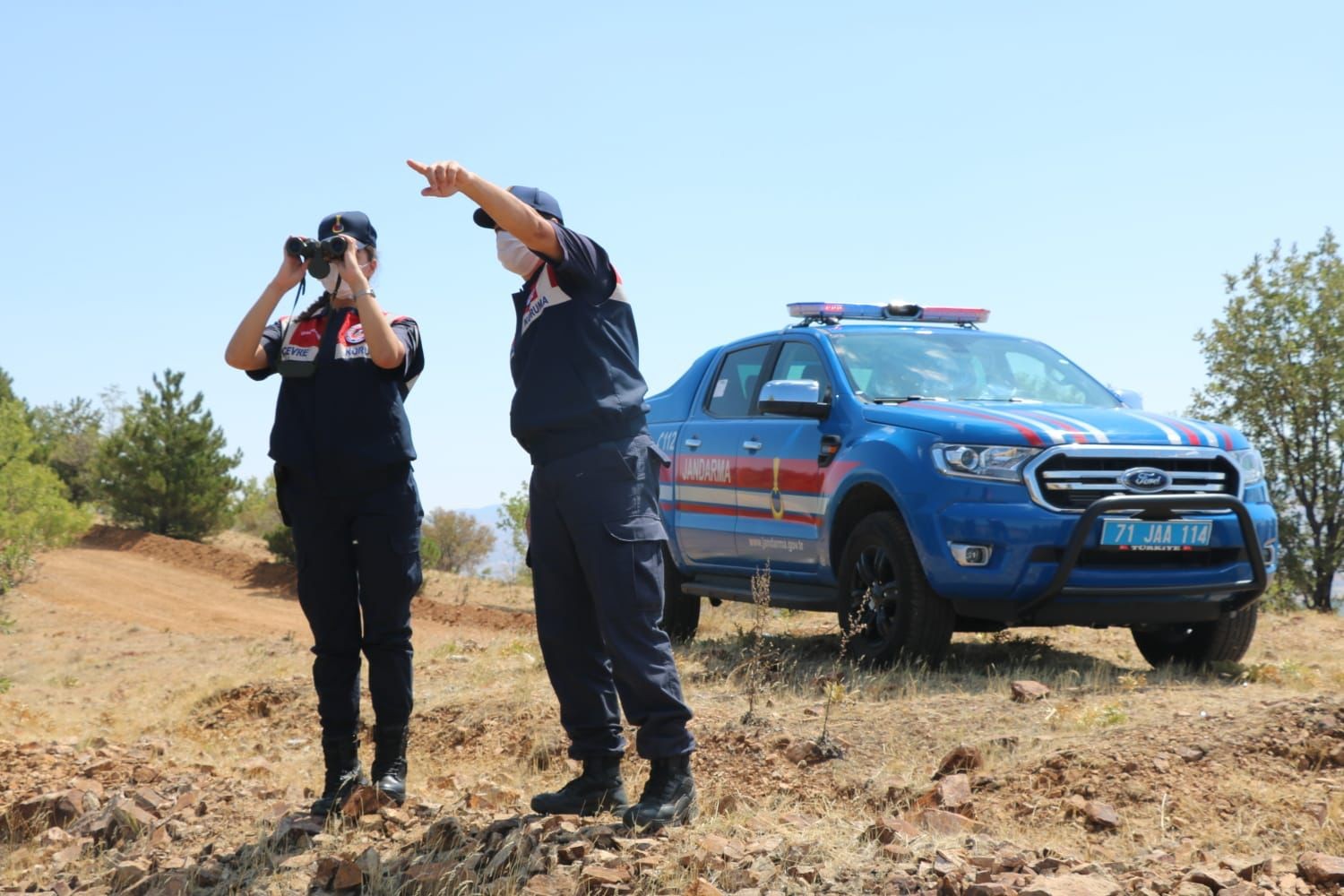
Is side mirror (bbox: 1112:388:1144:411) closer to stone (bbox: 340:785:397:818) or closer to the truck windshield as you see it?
the truck windshield

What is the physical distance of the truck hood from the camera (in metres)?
7.14

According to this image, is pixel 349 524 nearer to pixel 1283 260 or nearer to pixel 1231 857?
pixel 1231 857

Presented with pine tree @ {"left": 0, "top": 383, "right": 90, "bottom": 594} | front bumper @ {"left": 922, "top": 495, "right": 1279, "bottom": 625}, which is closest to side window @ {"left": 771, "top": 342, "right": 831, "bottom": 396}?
front bumper @ {"left": 922, "top": 495, "right": 1279, "bottom": 625}

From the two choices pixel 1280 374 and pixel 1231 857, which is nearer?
pixel 1231 857

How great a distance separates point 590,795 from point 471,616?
11.3m

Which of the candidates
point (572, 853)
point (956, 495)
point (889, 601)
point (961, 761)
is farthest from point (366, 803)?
point (889, 601)

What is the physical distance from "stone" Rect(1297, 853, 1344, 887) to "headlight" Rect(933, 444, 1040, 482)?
3.21 meters

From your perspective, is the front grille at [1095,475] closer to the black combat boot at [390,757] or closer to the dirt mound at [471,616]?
the black combat boot at [390,757]

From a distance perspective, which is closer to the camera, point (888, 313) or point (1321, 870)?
point (1321, 870)

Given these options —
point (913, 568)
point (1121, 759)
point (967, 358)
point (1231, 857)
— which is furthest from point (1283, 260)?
point (1231, 857)

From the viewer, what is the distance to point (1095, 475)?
23.3 ft

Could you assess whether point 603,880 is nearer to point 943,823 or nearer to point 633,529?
point 633,529

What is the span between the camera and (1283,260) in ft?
64.1

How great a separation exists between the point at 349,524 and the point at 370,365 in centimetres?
53
